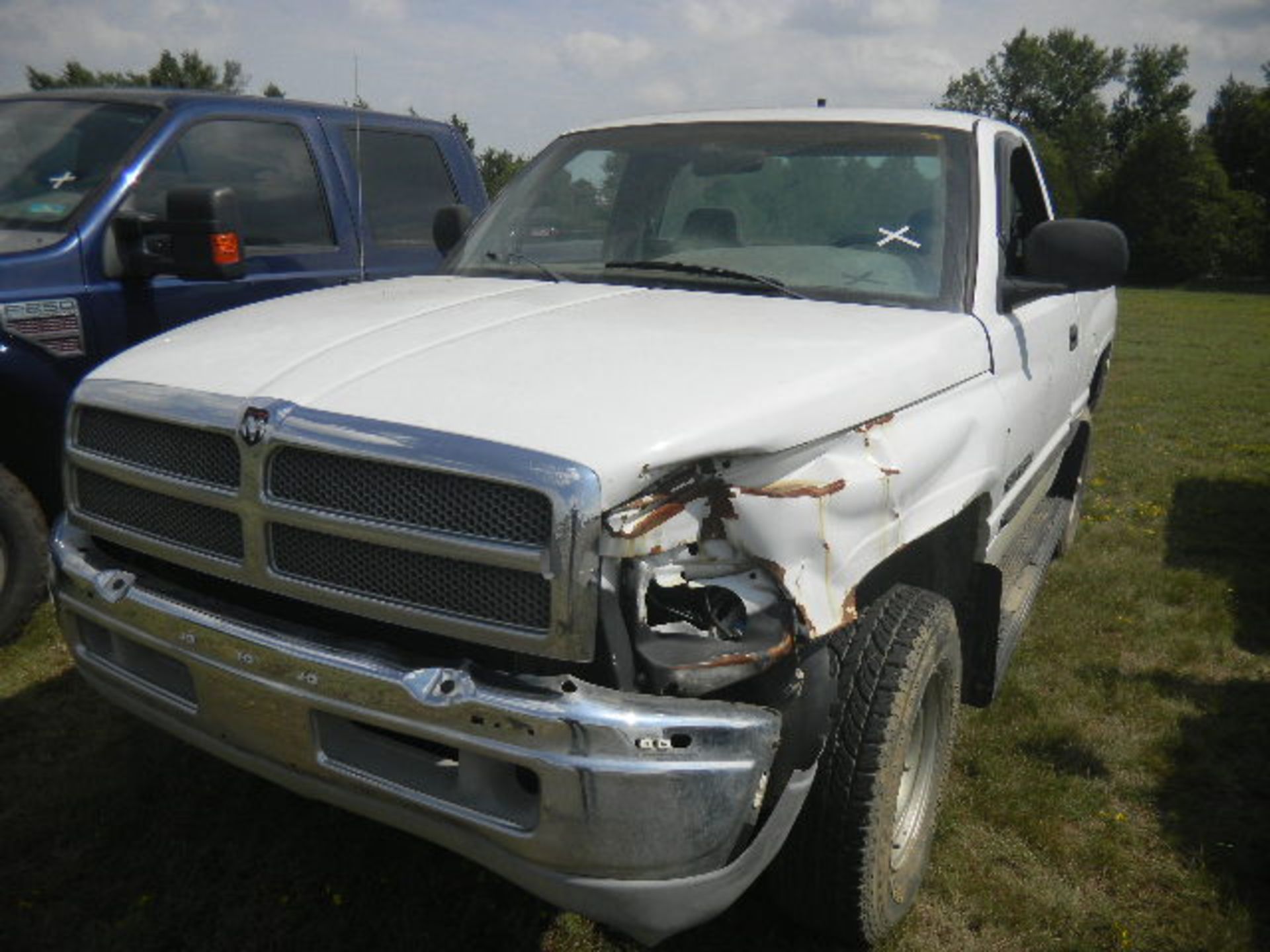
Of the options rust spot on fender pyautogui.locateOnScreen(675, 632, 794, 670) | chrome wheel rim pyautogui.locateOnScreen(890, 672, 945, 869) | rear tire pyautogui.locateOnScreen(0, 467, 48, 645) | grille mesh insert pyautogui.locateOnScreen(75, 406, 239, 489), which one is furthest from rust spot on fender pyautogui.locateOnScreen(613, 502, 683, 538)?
rear tire pyautogui.locateOnScreen(0, 467, 48, 645)

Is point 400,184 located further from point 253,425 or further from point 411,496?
point 411,496

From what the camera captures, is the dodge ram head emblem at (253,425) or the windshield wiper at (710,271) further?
the windshield wiper at (710,271)

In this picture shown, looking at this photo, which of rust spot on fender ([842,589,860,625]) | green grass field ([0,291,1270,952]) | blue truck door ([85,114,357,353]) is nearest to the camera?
rust spot on fender ([842,589,860,625])

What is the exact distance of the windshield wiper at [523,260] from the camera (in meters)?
3.30

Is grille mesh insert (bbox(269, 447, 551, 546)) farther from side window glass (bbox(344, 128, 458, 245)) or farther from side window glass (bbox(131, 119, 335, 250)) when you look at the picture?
side window glass (bbox(344, 128, 458, 245))

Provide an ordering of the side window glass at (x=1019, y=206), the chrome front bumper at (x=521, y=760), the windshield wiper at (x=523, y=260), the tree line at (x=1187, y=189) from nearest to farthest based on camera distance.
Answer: the chrome front bumper at (x=521, y=760) → the windshield wiper at (x=523, y=260) → the side window glass at (x=1019, y=206) → the tree line at (x=1187, y=189)

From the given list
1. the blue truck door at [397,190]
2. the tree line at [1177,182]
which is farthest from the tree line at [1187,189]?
the blue truck door at [397,190]

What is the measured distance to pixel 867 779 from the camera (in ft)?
7.55

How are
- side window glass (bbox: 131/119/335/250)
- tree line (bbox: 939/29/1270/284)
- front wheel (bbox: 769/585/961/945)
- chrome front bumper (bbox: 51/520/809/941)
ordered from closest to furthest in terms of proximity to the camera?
chrome front bumper (bbox: 51/520/809/941) → front wheel (bbox: 769/585/961/945) → side window glass (bbox: 131/119/335/250) → tree line (bbox: 939/29/1270/284)

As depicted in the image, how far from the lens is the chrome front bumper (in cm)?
181

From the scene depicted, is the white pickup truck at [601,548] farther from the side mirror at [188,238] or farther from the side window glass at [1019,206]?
the side mirror at [188,238]

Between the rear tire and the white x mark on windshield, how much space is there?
3.18m

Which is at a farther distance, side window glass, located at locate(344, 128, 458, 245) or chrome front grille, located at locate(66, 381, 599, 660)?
side window glass, located at locate(344, 128, 458, 245)

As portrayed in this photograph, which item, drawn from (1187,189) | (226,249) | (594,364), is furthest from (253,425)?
(1187,189)
